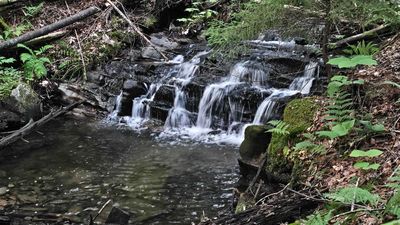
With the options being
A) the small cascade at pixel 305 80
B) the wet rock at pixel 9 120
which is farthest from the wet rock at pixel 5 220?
the small cascade at pixel 305 80

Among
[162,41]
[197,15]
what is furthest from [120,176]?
[197,15]

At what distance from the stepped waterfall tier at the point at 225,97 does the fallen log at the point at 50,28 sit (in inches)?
121

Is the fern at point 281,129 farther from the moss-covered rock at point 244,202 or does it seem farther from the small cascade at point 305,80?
the small cascade at point 305,80

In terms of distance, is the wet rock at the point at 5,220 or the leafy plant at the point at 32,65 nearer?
the wet rock at the point at 5,220

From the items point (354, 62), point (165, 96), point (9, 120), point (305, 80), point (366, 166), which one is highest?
point (354, 62)

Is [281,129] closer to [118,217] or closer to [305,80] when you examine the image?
[118,217]

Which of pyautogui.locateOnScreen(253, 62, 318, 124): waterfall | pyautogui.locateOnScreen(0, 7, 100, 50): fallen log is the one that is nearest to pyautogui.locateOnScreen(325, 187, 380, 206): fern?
pyautogui.locateOnScreen(253, 62, 318, 124): waterfall

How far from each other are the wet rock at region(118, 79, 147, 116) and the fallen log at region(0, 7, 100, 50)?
2.81 m

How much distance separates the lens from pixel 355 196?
3.39 meters

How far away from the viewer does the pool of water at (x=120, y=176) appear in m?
6.21

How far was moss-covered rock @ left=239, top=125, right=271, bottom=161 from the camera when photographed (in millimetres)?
6133

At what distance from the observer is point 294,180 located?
472 centimetres

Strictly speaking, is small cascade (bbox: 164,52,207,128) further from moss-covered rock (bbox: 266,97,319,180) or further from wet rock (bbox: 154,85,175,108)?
moss-covered rock (bbox: 266,97,319,180)

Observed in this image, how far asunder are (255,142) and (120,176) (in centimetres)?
259
